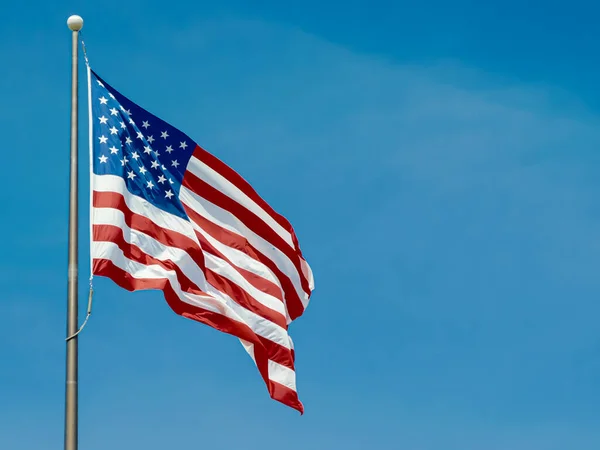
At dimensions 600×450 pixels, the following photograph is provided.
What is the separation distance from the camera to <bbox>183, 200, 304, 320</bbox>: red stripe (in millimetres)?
25609

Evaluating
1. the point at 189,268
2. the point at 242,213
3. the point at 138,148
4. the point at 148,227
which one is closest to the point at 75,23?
the point at 138,148

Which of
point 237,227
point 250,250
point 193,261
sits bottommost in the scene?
point 193,261

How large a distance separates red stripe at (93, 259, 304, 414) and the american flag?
0.02m

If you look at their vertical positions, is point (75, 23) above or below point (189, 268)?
above

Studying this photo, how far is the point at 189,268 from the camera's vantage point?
2331cm

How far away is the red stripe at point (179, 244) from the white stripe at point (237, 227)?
1.57 meters

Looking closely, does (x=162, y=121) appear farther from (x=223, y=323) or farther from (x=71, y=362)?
(x=71, y=362)

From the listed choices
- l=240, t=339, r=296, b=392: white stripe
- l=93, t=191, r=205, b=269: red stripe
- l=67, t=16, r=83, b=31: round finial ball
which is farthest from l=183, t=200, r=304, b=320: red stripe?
l=67, t=16, r=83, b=31: round finial ball

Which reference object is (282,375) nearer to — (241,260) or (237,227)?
(241,260)

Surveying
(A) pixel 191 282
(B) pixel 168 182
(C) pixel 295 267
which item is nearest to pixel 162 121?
(B) pixel 168 182

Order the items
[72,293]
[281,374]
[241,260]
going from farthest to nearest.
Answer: [241,260] < [281,374] < [72,293]

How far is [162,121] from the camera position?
2480 cm

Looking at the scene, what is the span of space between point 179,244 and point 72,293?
458cm

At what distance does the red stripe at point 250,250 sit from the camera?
1008 inches
